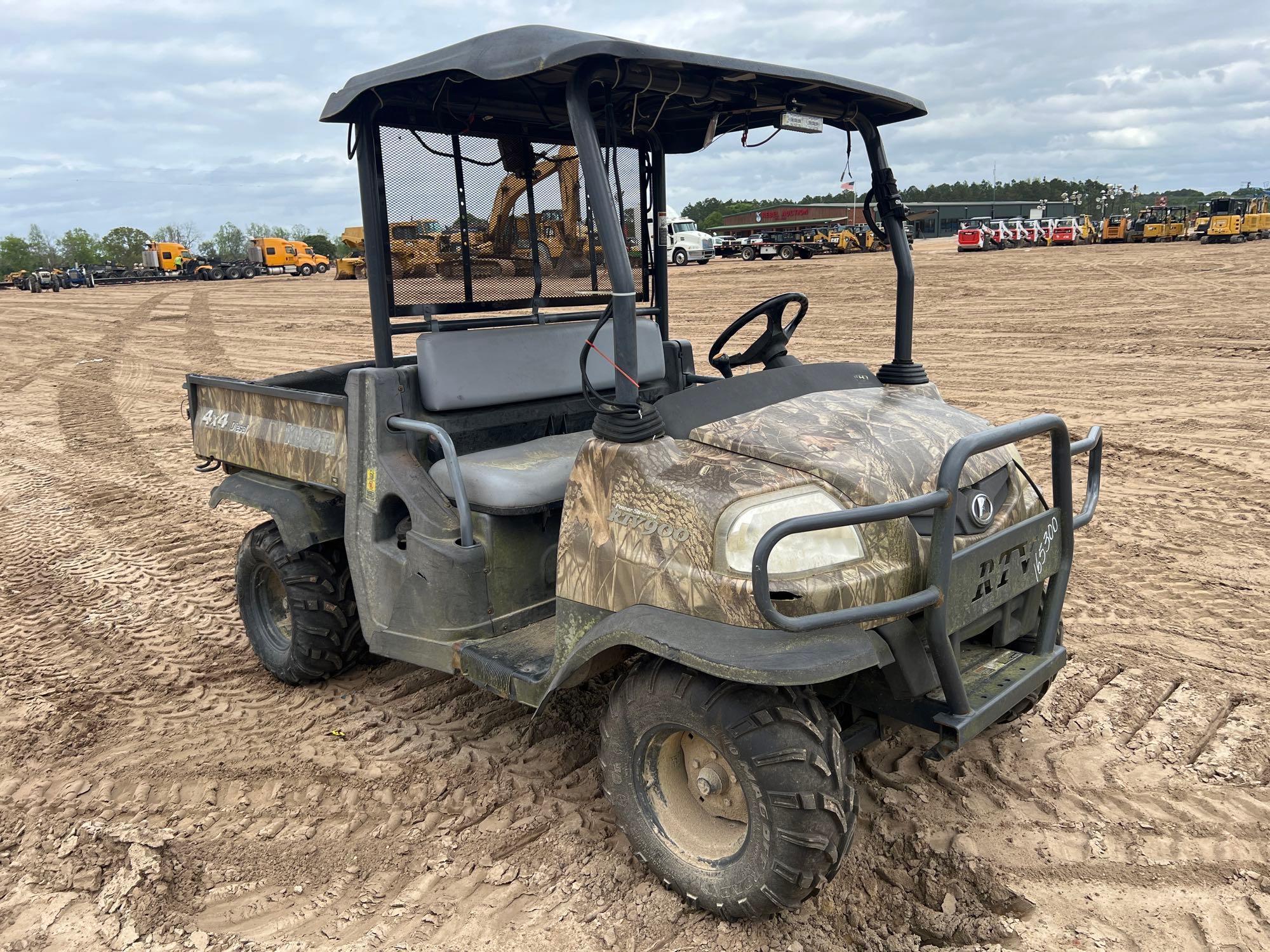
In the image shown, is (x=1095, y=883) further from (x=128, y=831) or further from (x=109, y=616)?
(x=109, y=616)

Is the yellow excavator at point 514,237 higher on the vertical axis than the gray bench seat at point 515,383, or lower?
higher

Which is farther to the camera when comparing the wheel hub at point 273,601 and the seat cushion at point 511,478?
the wheel hub at point 273,601

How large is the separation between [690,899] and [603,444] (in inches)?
51.3

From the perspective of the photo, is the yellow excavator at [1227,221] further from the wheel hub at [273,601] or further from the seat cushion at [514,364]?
the wheel hub at [273,601]

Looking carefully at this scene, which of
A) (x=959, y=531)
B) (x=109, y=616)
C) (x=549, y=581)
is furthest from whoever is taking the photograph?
(x=109, y=616)

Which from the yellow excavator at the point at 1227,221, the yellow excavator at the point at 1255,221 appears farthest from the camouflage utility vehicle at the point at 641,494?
the yellow excavator at the point at 1255,221

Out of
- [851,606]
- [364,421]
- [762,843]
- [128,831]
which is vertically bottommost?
[128,831]

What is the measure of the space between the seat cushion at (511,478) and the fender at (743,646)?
0.72 metres

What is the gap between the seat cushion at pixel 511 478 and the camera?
328cm

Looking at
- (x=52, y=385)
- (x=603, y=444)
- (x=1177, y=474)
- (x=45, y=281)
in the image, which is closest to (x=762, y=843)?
(x=603, y=444)

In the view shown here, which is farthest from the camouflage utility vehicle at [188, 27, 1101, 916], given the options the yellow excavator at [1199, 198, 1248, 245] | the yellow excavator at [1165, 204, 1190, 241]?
the yellow excavator at [1165, 204, 1190, 241]

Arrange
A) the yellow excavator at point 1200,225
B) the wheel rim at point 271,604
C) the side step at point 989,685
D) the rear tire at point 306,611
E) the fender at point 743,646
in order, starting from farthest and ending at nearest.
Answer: the yellow excavator at point 1200,225, the wheel rim at point 271,604, the rear tire at point 306,611, the side step at point 989,685, the fender at point 743,646

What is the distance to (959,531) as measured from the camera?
2633 mm

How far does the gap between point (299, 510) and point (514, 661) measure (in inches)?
52.3
